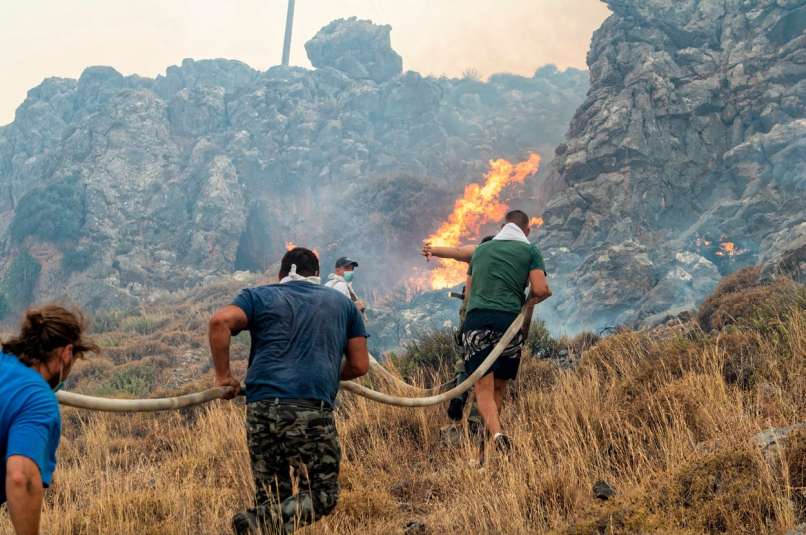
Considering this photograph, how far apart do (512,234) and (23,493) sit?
4253 mm

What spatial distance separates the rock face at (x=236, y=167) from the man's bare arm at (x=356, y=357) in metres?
28.1

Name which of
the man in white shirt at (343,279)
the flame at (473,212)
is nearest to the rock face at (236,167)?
the flame at (473,212)

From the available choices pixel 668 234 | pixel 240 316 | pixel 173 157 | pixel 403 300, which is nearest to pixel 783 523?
pixel 240 316

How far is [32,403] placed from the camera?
2143 mm

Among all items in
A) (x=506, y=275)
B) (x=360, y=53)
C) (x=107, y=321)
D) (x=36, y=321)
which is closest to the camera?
(x=36, y=321)

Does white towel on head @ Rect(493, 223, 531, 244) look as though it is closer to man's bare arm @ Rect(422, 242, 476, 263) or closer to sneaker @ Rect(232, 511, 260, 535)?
man's bare arm @ Rect(422, 242, 476, 263)

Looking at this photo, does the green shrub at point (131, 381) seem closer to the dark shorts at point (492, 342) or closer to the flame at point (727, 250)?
the dark shorts at point (492, 342)

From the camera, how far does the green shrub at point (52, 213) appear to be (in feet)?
177

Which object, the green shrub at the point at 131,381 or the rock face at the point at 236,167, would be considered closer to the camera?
the green shrub at the point at 131,381

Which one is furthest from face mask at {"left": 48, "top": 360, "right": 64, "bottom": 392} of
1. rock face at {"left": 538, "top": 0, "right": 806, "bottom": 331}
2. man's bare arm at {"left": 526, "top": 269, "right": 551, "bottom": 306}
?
rock face at {"left": 538, "top": 0, "right": 806, "bottom": 331}

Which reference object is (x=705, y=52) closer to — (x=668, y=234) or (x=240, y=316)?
(x=668, y=234)

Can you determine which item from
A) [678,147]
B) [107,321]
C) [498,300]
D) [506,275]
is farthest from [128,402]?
[678,147]

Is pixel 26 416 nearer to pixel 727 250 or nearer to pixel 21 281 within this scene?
pixel 727 250

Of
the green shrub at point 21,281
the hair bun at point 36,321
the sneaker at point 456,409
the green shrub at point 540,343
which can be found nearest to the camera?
the hair bun at point 36,321
